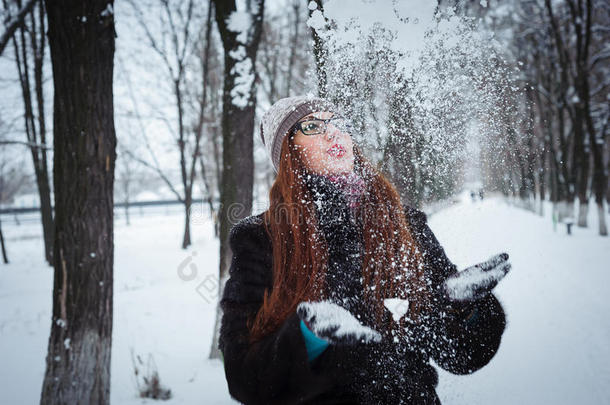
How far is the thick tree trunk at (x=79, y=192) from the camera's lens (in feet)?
6.44

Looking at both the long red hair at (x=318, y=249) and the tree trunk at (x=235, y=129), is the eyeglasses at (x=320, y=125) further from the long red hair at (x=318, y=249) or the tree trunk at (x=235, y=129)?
the tree trunk at (x=235, y=129)

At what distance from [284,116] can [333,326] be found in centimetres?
77

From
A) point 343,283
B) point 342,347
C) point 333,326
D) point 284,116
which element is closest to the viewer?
point 333,326

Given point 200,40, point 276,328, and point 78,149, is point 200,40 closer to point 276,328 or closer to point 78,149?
point 78,149

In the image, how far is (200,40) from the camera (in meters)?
9.13

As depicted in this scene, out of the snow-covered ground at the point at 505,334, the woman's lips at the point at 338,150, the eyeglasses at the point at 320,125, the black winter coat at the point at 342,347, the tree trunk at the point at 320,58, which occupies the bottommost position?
the snow-covered ground at the point at 505,334

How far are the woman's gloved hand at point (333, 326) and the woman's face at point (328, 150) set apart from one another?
0.50 metres

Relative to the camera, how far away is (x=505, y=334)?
2869mm

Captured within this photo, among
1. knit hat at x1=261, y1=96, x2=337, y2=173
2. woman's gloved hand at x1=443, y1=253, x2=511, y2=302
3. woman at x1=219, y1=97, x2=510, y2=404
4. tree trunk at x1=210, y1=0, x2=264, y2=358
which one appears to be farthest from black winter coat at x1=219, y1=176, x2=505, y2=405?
tree trunk at x1=210, y1=0, x2=264, y2=358

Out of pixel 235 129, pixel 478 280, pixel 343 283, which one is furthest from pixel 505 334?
pixel 235 129

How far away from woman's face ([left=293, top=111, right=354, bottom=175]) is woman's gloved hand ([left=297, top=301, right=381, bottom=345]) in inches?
19.6

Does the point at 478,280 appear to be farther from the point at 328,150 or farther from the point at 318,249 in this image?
the point at 328,150

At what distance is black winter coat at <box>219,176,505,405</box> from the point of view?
0.91 meters

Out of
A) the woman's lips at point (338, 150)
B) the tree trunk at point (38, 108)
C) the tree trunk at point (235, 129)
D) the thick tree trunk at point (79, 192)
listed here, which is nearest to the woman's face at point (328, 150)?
the woman's lips at point (338, 150)
